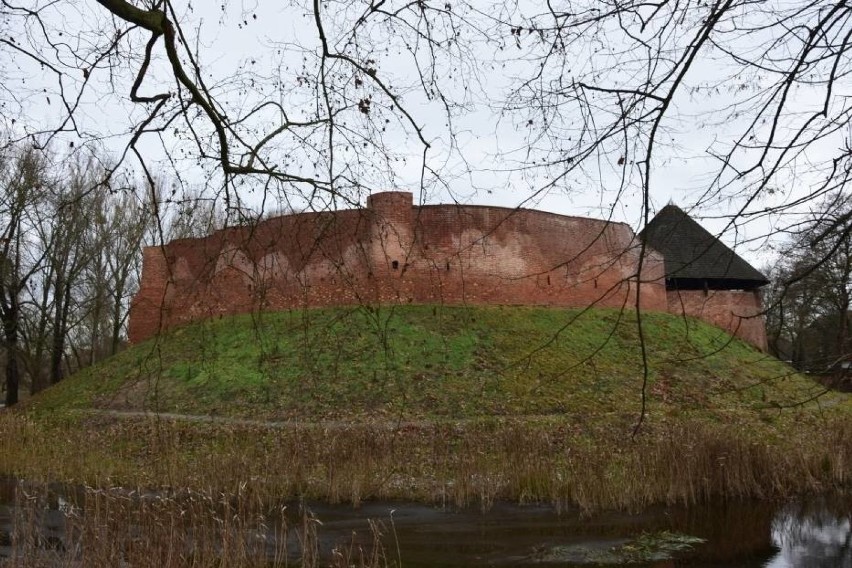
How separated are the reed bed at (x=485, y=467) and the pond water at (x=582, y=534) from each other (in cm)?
23

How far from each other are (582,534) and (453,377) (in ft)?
28.6

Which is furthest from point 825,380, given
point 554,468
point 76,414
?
point 76,414

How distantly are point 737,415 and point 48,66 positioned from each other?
47.2ft

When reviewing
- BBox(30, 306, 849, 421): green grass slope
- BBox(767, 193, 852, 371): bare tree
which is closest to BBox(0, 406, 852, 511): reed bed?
BBox(30, 306, 849, 421): green grass slope

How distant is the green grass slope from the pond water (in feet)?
16.1

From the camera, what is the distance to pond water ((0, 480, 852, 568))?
7.20m

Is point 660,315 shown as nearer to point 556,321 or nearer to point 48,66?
point 556,321

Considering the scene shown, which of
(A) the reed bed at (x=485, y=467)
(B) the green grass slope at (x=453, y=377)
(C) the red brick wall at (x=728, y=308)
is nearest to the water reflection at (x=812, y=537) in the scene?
(A) the reed bed at (x=485, y=467)

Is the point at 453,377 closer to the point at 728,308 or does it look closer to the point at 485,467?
the point at 485,467

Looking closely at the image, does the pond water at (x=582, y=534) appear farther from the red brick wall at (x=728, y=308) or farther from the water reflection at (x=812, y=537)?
the red brick wall at (x=728, y=308)

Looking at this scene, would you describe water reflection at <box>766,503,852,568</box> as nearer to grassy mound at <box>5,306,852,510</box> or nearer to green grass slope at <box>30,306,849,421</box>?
grassy mound at <box>5,306,852,510</box>

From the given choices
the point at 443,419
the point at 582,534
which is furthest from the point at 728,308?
the point at 582,534

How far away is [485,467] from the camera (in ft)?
31.0

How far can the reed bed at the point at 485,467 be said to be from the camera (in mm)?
8781
